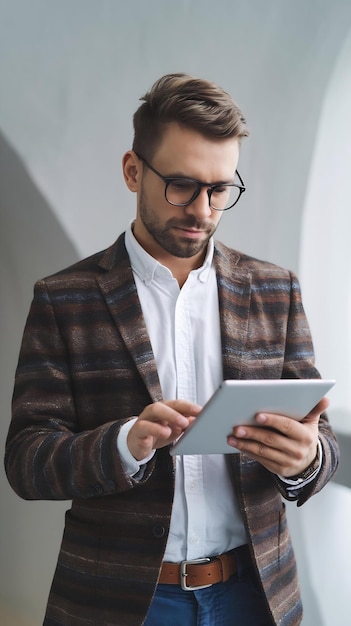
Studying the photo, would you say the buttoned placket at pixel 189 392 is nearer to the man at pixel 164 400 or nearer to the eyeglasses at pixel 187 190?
the man at pixel 164 400

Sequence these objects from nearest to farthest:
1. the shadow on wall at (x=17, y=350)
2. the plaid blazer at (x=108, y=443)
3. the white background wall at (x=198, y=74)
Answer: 1. the plaid blazer at (x=108, y=443)
2. the white background wall at (x=198, y=74)
3. the shadow on wall at (x=17, y=350)

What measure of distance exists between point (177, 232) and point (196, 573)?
2.02 ft

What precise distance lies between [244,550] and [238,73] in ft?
5.71

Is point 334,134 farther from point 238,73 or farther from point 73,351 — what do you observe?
point 73,351

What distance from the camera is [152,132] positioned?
1504 millimetres

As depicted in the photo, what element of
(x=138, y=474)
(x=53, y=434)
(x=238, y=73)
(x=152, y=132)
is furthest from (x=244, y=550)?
(x=238, y=73)

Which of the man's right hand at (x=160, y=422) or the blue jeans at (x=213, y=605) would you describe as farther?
the blue jeans at (x=213, y=605)

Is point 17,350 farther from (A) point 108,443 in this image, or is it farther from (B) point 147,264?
(A) point 108,443

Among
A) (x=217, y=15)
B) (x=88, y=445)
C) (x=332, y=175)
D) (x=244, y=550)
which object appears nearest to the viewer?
(x=88, y=445)

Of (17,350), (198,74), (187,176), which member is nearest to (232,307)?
(187,176)

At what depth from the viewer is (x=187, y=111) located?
1445 millimetres

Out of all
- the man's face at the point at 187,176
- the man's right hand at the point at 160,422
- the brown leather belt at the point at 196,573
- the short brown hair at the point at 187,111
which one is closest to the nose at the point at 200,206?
the man's face at the point at 187,176

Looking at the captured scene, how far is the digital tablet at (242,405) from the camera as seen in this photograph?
3.61 ft

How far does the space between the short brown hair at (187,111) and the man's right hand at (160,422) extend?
543mm
